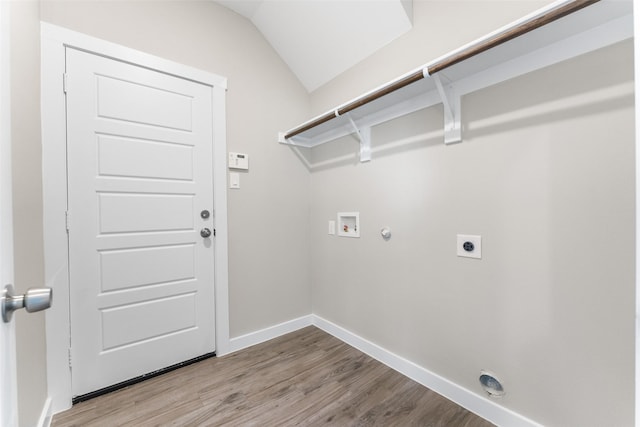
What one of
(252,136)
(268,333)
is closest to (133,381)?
(268,333)

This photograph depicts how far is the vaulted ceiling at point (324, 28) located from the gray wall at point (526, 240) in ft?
0.67

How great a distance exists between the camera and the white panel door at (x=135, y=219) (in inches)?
57.4

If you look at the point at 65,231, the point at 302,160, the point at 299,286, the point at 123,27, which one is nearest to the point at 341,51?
the point at 302,160

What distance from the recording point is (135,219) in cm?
160

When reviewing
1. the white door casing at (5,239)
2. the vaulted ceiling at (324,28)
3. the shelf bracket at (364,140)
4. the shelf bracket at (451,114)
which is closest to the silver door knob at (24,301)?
the white door casing at (5,239)

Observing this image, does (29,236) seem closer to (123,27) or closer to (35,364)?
(35,364)

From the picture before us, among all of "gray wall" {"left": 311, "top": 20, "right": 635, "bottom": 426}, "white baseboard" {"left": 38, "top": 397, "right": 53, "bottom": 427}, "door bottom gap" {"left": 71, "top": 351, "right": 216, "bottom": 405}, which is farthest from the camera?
"door bottom gap" {"left": 71, "top": 351, "right": 216, "bottom": 405}

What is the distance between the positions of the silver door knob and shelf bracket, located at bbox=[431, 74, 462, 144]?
1618mm

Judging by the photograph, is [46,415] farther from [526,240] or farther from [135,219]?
[526,240]

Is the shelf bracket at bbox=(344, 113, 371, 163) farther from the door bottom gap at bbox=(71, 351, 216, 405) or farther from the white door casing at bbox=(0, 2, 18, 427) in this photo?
the door bottom gap at bbox=(71, 351, 216, 405)

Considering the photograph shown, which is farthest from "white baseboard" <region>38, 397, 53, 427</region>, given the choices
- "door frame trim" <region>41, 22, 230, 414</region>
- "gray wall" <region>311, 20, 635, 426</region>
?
"gray wall" <region>311, 20, 635, 426</region>

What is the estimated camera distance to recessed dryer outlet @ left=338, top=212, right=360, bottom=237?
198 cm

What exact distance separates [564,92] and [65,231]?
2.47m

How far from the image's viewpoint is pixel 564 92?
1081 millimetres
